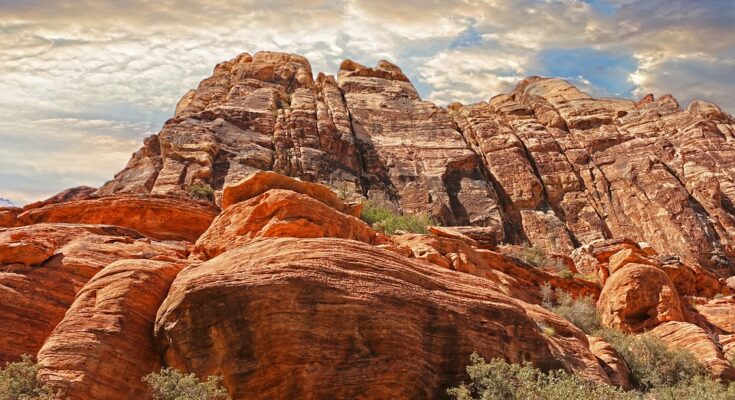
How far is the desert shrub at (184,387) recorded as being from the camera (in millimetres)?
13727

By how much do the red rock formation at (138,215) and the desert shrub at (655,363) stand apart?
56.9 feet

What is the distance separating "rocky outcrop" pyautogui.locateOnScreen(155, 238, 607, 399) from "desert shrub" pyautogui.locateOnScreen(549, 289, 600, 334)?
11752mm

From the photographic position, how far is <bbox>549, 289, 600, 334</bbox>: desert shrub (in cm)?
2820

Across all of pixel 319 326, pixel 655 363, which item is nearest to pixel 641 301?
pixel 655 363

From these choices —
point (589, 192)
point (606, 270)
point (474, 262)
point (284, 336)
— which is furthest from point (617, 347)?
point (589, 192)

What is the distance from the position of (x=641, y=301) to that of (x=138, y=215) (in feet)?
72.2

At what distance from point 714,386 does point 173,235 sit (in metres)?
20.3

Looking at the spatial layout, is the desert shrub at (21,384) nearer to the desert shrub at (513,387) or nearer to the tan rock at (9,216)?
the desert shrub at (513,387)

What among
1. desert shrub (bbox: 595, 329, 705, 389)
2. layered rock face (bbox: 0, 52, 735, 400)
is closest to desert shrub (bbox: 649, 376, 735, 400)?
desert shrub (bbox: 595, 329, 705, 389)

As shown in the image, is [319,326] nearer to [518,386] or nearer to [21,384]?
[518,386]

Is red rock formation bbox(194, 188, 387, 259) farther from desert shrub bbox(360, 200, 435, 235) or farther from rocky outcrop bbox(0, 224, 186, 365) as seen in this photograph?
desert shrub bbox(360, 200, 435, 235)

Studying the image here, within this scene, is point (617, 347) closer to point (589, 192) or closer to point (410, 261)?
point (410, 261)

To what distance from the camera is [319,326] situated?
1502 centimetres

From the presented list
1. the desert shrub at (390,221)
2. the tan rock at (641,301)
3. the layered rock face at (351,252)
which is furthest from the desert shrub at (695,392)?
the desert shrub at (390,221)
